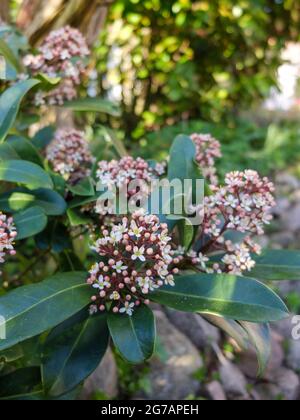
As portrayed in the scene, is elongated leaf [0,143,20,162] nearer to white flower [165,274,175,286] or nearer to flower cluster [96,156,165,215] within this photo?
flower cluster [96,156,165,215]

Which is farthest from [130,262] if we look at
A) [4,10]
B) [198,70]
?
[198,70]

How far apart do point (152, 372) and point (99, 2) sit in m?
1.46

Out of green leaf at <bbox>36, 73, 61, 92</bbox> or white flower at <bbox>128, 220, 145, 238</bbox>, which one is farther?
green leaf at <bbox>36, 73, 61, 92</bbox>

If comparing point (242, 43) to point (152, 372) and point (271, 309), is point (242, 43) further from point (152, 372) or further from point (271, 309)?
point (271, 309)

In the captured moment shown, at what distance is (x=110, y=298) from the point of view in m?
1.02

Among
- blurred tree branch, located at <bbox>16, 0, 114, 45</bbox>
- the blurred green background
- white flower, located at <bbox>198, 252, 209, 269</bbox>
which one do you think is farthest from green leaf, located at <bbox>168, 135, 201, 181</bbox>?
the blurred green background

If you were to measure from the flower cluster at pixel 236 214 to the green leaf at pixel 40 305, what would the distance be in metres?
0.25

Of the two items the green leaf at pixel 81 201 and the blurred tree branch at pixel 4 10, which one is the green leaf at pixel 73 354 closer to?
the green leaf at pixel 81 201

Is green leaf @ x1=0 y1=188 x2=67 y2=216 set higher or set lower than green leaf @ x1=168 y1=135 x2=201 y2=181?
lower

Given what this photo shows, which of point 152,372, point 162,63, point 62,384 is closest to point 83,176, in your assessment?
point 62,384

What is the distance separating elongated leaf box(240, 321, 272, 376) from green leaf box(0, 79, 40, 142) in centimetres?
72

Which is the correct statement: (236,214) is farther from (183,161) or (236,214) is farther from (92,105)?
(92,105)

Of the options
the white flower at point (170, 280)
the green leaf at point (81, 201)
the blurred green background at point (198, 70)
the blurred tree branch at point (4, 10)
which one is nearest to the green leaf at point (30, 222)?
the green leaf at point (81, 201)

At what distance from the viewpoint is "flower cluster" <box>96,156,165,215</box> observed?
1.19 m
